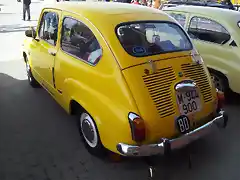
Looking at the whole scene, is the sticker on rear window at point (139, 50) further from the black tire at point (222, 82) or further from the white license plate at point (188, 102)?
the black tire at point (222, 82)

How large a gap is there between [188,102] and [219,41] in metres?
2.44

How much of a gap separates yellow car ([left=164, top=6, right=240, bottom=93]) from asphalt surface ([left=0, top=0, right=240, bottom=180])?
573mm

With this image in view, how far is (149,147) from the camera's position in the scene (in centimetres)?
287

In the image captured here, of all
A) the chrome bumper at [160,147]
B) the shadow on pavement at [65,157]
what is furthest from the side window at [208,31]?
the chrome bumper at [160,147]

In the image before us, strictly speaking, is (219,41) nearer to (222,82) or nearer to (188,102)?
(222,82)

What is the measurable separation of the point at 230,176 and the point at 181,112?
97 centimetres

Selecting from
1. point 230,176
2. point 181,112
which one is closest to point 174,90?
point 181,112

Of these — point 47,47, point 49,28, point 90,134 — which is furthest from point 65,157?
point 49,28

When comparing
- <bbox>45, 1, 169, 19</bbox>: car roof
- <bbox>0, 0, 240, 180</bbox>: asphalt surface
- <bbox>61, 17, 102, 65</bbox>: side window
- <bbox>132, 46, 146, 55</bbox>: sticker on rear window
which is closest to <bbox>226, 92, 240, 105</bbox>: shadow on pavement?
<bbox>0, 0, 240, 180</bbox>: asphalt surface

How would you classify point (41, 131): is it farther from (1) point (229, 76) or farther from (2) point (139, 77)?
(1) point (229, 76)

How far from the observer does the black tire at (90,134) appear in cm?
341

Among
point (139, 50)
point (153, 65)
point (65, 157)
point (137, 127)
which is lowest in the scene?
point (65, 157)

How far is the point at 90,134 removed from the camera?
353 centimetres

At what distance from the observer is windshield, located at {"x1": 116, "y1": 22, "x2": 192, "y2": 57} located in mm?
3369
